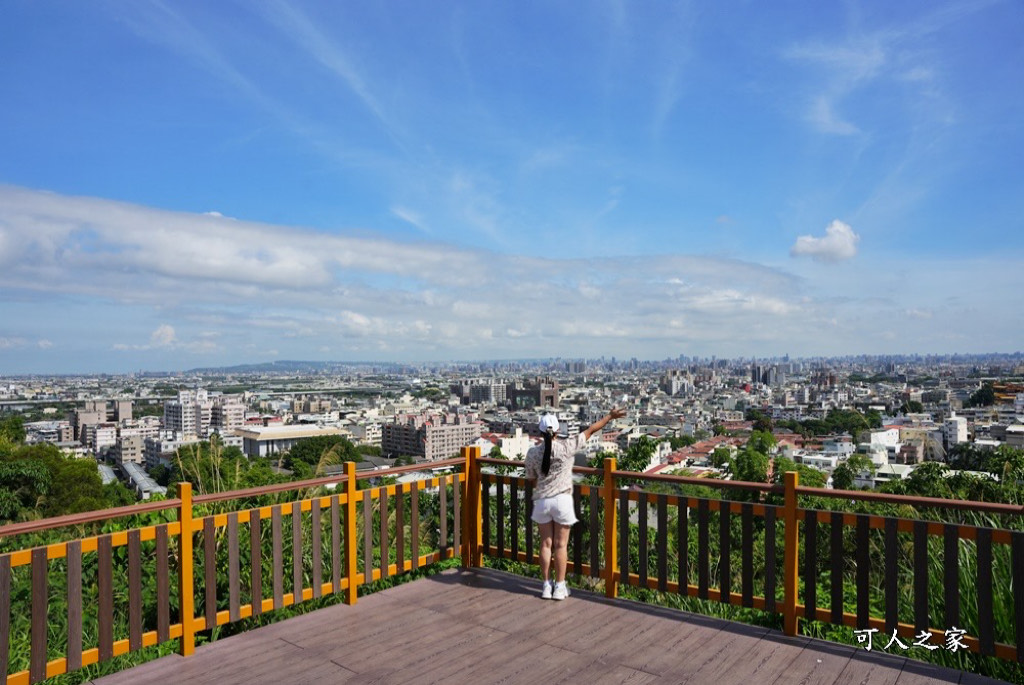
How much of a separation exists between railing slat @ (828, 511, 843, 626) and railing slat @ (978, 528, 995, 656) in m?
0.68

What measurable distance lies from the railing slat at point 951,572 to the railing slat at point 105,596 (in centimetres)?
452

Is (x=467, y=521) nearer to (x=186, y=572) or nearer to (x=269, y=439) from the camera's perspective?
(x=186, y=572)

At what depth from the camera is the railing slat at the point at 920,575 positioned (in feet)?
12.1

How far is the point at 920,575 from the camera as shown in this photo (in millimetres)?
3721

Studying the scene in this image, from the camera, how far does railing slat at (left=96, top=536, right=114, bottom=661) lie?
3.49 metres

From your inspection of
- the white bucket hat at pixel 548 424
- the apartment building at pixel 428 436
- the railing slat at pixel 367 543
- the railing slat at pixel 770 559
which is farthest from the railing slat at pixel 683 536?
the apartment building at pixel 428 436

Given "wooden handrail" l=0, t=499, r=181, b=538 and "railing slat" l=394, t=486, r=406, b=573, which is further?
"railing slat" l=394, t=486, r=406, b=573

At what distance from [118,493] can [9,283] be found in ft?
428

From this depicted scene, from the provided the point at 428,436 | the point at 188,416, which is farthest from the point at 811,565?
the point at 188,416

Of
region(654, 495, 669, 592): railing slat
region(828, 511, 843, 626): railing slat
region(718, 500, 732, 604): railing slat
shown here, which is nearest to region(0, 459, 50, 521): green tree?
region(654, 495, 669, 592): railing slat

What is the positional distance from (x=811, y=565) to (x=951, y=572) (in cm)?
73

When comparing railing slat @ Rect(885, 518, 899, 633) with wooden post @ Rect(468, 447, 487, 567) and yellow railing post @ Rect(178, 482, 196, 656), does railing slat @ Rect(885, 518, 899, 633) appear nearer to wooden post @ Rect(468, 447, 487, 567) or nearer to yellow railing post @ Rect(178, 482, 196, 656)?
wooden post @ Rect(468, 447, 487, 567)

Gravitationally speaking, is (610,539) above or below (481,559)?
above

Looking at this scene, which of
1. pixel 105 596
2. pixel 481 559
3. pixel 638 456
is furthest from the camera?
pixel 638 456
